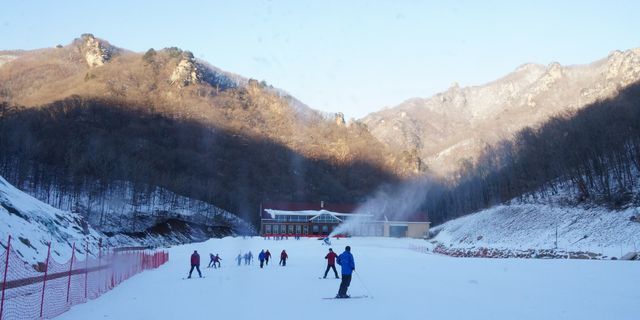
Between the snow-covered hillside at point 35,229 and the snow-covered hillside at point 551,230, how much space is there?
36.5 metres

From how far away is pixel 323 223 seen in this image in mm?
93250

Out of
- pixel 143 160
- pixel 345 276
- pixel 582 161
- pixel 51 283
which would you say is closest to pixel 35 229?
pixel 51 283

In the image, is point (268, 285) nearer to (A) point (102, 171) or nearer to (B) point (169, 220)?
(B) point (169, 220)

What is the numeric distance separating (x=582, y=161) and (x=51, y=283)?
61396 millimetres

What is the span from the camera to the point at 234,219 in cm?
11412

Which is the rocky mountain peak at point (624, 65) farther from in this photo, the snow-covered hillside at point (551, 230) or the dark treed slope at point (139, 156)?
the snow-covered hillside at point (551, 230)

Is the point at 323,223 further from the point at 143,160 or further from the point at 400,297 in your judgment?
the point at 400,297

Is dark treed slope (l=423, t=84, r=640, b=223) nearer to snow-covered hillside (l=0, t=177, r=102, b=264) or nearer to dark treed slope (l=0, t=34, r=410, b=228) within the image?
snow-covered hillside (l=0, t=177, r=102, b=264)

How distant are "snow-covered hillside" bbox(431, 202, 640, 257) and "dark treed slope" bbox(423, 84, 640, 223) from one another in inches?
128

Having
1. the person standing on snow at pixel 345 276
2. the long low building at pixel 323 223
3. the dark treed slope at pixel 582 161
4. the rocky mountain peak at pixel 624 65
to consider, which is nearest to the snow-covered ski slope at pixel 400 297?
the person standing on snow at pixel 345 276

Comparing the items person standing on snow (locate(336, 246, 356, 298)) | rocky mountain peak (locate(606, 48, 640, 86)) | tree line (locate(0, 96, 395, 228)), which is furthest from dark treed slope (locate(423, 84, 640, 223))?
rocky mountain peak (locate(606, 48, 640, 86))

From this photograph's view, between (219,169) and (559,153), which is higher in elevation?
(219,169)

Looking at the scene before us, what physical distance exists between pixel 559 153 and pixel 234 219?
236 ft

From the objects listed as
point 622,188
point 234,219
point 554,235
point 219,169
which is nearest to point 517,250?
point 554,235
